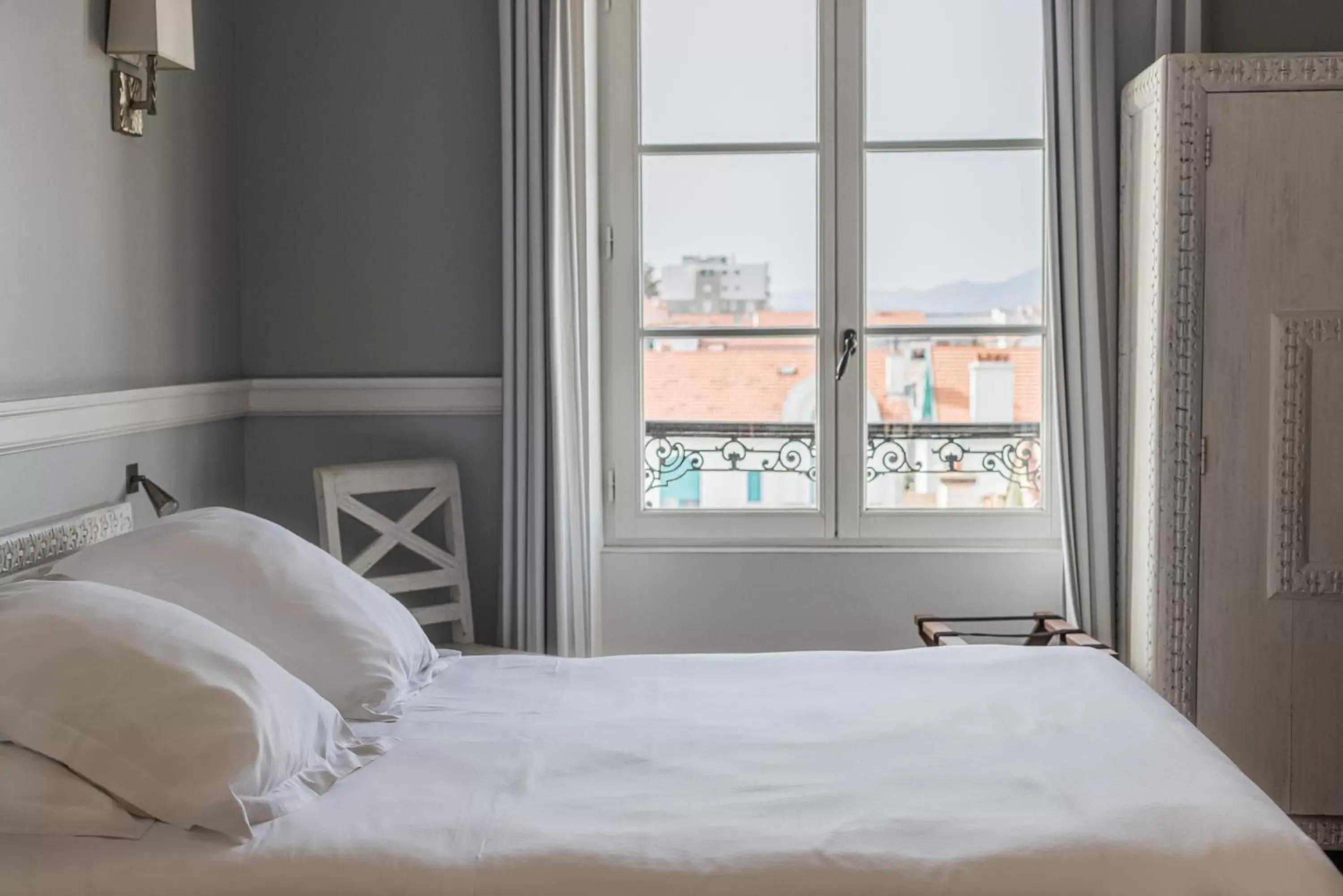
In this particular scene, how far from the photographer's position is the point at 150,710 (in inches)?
66.6

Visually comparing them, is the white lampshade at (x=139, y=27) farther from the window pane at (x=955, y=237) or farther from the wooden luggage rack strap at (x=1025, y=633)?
the wooden luggage rack strap at (x=1025, y=633)

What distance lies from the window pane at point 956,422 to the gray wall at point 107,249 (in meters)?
1.79

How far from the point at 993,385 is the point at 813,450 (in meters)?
0.53

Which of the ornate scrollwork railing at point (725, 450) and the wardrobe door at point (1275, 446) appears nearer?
the wardrobe door at point (1275, 446)

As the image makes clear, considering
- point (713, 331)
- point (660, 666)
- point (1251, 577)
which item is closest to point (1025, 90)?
point (713, 331)

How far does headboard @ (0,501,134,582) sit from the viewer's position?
2.21m

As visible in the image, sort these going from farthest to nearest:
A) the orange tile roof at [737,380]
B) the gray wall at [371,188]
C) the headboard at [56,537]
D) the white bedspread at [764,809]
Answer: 1. the orange tile roof at [737,380]
2. the gray wall at [371,188]
3. the headboard at [56,537]
4. the white bedspread at [764,809]

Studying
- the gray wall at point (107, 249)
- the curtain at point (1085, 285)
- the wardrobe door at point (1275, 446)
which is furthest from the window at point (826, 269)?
the gray wall at point (107, 249)

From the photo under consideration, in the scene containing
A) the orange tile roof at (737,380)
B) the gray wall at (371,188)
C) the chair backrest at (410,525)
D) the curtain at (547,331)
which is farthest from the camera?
the orange tile roof at (737,380)

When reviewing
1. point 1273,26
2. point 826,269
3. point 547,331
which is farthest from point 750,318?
point 1273,26

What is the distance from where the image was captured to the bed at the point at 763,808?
1571 mm

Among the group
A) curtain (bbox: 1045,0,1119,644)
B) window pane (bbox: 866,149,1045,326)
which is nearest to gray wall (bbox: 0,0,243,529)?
window pane (bbox: 866,149,1045,326)

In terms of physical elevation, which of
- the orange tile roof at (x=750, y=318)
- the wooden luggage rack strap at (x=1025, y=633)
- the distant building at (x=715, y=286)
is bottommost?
the wooden luggage rack strap at (x=1025, y=633)

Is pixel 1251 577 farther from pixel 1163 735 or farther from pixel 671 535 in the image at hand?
pixel 671 535
